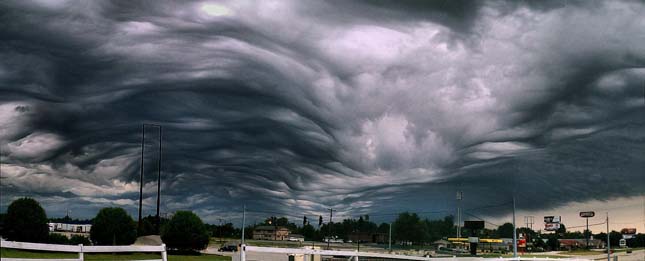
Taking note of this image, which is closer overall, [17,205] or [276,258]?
[276,258]

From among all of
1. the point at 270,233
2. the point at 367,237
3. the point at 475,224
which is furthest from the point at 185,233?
the point at 270,233

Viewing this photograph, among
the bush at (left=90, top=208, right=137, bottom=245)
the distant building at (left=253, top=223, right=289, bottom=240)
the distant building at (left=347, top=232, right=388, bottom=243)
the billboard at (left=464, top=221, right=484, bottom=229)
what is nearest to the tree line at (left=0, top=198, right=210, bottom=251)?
the bush at (left=90, top=208, right=137, bottom=245)

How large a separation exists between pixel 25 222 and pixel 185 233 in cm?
3053

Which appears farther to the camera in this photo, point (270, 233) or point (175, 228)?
point (270, 233)

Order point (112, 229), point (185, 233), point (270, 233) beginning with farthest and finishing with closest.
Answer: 1. point (270, 233)
2. point (185, 233)
3. point (112, 229)

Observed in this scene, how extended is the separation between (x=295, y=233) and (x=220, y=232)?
2230cm

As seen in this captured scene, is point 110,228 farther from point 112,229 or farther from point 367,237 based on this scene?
point 367,237

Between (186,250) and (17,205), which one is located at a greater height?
(17,205)

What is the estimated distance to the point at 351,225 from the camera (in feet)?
566

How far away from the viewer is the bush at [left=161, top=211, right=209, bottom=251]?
11600cm

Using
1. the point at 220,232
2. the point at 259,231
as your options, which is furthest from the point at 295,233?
the point at 220,232

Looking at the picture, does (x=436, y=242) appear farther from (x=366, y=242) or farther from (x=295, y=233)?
(x=295, y=233)

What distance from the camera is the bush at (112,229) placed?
112250 mm

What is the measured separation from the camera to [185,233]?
11612cm
